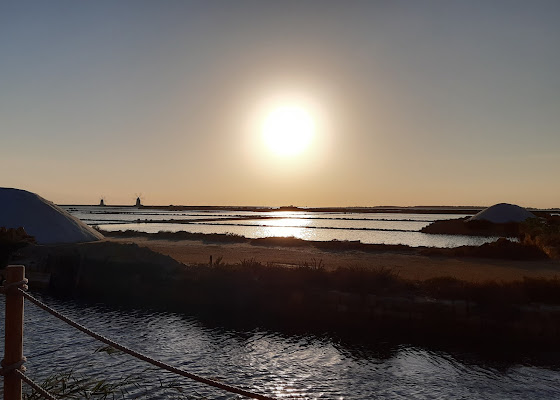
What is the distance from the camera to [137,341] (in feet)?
50.2

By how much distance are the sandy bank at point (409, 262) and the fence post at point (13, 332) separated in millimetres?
17968

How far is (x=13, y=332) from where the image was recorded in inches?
175

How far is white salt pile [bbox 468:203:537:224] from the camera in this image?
60.3 meters

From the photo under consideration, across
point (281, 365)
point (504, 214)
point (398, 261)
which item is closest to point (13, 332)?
point (281, 365)

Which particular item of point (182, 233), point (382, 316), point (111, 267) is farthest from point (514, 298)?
point (182, 233)

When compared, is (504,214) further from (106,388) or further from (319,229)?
(106,388)

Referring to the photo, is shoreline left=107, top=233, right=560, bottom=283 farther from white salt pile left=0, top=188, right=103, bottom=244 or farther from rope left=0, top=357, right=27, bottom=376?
rope left=0, top=357, right=27, bottom=376

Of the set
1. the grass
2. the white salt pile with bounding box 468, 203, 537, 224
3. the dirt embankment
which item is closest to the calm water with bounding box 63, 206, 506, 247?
the white salt pile with bounding box 468, 203, 537, 224

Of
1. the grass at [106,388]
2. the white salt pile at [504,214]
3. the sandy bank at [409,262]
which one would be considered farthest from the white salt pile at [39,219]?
the white salt pile at [504,214]

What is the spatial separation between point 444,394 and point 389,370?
6.59 ft

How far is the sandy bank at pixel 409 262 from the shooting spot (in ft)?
76.0

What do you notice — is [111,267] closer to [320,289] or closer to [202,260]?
[202,260]

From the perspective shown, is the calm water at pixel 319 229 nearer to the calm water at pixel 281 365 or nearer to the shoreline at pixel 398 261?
the shoreline at pixel 398 261

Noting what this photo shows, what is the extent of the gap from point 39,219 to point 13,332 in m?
37.8
